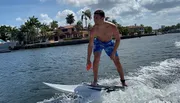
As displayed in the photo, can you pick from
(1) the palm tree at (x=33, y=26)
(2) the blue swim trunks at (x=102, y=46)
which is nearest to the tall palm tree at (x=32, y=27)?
(1) the palm tree at (x=33, y=26)

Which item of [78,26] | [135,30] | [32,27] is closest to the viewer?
[32,27]

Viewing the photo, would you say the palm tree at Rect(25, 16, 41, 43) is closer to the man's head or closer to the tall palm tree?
the tall palm tree

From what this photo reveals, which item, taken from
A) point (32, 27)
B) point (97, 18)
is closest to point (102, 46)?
point (97, 18)

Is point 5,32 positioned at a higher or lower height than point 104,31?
higher

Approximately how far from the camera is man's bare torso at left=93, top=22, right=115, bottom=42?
6584 millimetres

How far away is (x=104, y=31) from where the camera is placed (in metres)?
6.69

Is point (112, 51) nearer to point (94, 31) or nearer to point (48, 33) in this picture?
point (94, 31)

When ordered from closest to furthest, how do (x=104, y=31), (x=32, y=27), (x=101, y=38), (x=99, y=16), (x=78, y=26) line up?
(x=99, y=16), (x=104, y=31), (x=101, y=38), (x=32, y=27), (x=78, y=26)

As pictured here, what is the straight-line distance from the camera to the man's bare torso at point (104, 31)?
6584 millimetres

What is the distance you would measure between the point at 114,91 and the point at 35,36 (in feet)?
331

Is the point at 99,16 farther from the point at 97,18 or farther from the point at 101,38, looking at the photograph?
the point at 101,38

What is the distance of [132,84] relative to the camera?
6766 millimetres

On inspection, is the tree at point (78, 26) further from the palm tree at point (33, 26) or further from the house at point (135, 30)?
the house at point (135, 30)

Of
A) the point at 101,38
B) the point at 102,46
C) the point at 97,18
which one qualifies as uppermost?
the point at 97,18
